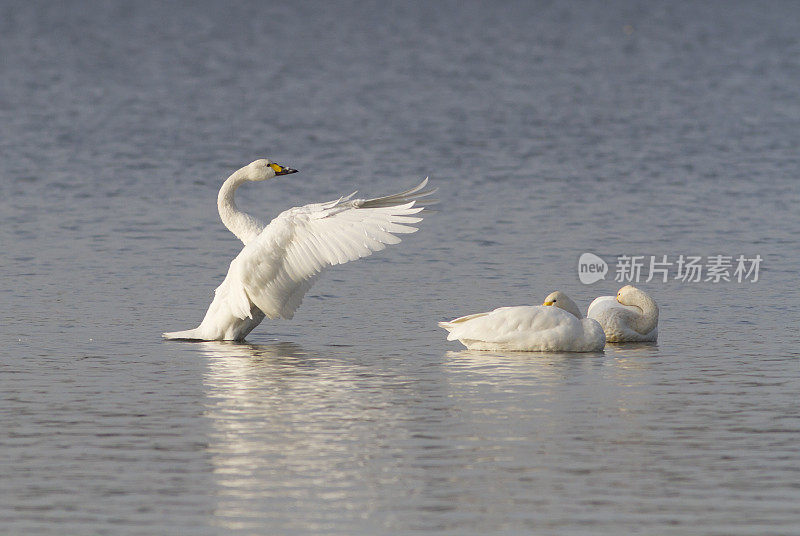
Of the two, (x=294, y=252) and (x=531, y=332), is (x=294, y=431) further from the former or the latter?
(x=294, y=252)

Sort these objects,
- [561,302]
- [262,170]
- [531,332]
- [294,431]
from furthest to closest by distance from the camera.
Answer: [262,170], [561,302], [531,332], [294,431]

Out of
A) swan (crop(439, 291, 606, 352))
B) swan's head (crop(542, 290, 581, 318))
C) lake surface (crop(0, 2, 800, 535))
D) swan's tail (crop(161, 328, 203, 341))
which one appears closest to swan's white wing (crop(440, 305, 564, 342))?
swan (crop(439, 291, 606, 352))

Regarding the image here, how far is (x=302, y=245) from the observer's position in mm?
14250

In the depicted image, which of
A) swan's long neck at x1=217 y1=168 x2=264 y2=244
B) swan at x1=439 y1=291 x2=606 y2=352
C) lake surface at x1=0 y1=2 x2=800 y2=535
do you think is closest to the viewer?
lake surface at x1=0 y1=2 x2=800 y2=535

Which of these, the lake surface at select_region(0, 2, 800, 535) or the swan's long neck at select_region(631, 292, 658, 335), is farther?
the swan's long neck at select_region(631, 292, 658, 335)

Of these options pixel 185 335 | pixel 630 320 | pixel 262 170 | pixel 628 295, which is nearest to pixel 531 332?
pixel 630 320

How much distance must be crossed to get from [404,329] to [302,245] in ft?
4.02

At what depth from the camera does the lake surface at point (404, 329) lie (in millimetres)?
9086

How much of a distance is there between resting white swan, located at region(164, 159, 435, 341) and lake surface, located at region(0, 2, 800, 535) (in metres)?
0.36

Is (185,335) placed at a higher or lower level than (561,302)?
lower

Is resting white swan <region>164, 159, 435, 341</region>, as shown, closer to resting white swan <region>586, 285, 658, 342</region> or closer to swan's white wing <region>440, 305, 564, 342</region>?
swan's white wing <region>440, 305, 564, 342</region>

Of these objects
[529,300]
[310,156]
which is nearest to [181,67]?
[310,156]

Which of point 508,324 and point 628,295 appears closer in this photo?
point 508,324

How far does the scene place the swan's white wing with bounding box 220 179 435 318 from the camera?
14.1 metres
